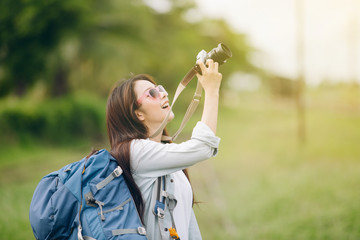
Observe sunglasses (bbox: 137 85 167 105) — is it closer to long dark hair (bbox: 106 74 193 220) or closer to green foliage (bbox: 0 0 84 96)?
long dark hair (bbox: 106 74 193 220)

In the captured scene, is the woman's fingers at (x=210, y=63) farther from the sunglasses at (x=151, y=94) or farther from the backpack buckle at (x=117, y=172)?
the backpack buckle at (x=117, y=172)

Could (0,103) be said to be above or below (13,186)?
above

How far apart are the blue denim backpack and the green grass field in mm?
3519

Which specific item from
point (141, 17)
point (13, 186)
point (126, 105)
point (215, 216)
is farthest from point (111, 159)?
point (141, 17)

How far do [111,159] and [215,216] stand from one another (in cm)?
523

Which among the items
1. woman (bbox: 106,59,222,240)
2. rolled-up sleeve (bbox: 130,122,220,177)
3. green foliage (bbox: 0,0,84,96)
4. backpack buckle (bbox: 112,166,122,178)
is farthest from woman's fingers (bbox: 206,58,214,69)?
green foliage (bbox: 0,0,84,96)

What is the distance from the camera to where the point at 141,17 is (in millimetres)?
15328

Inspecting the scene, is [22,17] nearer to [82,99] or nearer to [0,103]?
[0,103]

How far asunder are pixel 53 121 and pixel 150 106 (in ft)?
35.9

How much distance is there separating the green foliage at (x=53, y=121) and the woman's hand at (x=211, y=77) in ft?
31.1

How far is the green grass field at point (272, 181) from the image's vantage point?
530 cm

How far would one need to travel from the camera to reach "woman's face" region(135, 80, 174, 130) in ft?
6.12

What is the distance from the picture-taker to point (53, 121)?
39.1ft

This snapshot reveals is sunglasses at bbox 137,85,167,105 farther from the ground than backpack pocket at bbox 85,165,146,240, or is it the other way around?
sunglasses at bbox 137,85,167,105
